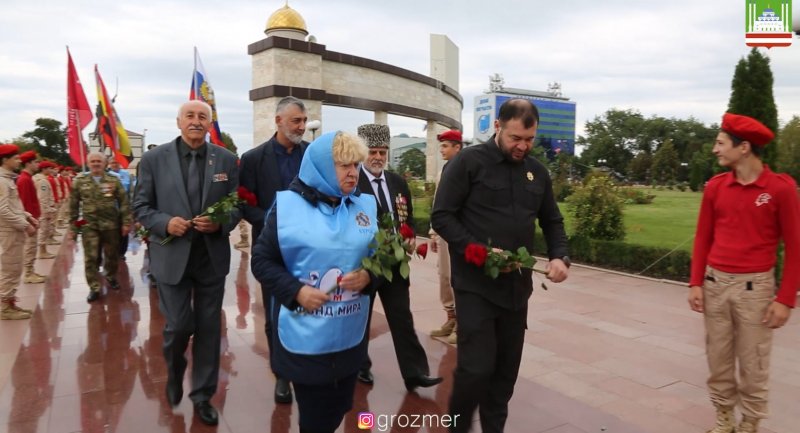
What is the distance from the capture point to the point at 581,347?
16.4 ft

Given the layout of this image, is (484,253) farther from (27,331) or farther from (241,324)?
(27,331)

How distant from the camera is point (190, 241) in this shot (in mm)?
3361

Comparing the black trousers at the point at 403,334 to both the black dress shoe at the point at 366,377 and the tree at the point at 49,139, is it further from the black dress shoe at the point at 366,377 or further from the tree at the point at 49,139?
the tree at the point at 49,139

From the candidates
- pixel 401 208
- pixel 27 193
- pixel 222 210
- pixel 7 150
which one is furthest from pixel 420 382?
pixel 27 193

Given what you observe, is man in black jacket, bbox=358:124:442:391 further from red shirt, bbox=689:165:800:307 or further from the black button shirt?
red shirt, bbox=689:165:800:307

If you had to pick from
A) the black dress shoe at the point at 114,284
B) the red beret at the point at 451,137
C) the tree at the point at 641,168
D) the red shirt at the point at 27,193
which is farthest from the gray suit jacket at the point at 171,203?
the tree at the point at 641,168

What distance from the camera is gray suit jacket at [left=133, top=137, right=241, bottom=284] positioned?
3.34m

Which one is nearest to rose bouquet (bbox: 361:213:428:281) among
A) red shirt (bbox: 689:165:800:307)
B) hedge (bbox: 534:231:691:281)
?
red shirt (bbox: 689:165:800:307)

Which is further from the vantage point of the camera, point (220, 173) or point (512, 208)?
point (220, 173)

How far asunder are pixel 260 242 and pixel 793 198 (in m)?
2.80

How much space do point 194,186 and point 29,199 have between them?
5958 millimetres

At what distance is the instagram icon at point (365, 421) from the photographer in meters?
3.25

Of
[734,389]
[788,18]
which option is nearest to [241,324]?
[734,389]

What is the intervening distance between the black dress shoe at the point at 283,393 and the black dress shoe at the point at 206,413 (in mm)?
422
